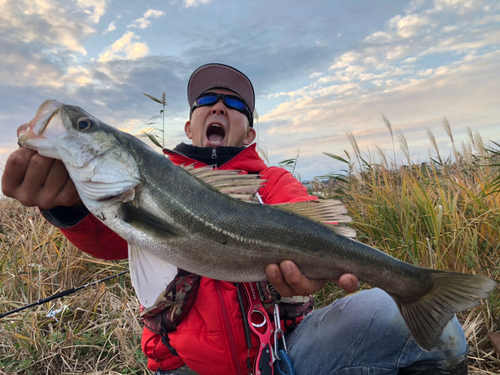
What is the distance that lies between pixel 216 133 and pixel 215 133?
0.03 feet

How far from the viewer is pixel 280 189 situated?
256 cm

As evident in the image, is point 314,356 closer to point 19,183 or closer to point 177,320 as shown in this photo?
point 177,320

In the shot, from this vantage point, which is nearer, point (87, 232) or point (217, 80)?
point (87, 232)

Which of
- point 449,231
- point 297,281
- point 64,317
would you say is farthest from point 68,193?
point 449,231

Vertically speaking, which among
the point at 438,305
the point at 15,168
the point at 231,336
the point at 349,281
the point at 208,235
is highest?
the point at 15,168

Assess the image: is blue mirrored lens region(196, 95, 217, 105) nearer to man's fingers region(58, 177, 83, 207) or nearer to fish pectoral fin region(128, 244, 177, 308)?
man's fingers region(58, 177, 83, 207)

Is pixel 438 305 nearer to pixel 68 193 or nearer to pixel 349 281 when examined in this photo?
pixel 349 281

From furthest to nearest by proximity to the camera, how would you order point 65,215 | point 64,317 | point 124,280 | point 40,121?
point 124,280 < point 64,317 < point 65,215 < point 40,121

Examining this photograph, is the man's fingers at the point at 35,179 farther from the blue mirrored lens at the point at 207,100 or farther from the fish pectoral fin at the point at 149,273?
the blue mirrored lens at the point at 207,100

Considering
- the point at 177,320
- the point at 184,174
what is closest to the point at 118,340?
the point at 177,320

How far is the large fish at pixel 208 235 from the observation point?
5.63 ft

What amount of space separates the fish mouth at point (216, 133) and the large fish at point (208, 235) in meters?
1.37

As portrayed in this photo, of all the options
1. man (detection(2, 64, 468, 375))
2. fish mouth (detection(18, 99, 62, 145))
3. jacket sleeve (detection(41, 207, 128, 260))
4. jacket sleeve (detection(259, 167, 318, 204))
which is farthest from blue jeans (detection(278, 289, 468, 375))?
fish mouth (detection(18, 99, 62, 145))

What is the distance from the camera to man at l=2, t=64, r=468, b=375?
177cm
